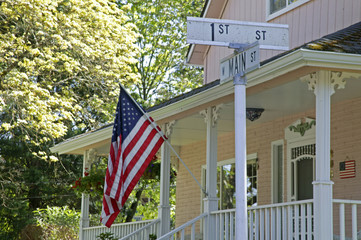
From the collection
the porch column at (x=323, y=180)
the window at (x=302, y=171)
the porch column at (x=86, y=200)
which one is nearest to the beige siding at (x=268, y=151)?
the window at (x=302, y=171)

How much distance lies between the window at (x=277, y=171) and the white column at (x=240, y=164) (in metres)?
7.11

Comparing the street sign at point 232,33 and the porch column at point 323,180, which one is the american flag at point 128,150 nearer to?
the porch column at point 323,180

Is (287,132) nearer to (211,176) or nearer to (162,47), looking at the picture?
(211,176)

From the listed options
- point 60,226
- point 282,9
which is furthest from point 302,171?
point 60,226

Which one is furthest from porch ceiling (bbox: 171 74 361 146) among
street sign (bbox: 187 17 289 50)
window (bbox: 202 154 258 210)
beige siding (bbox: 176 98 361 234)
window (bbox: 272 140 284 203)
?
street sign (bbox: 187 17 289 50)

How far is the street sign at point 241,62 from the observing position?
6.26 metres

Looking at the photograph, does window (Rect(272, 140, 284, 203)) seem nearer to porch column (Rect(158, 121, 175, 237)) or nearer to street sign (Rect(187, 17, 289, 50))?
porch column (Rect(158, 121, 175, 237))

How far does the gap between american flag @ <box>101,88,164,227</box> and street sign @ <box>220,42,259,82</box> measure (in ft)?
15.0

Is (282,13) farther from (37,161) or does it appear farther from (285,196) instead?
(37,161)

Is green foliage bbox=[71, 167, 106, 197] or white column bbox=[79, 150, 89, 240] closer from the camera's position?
green foliage bbox=[71, 167, 106, 197]

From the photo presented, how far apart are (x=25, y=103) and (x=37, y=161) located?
37.6ft

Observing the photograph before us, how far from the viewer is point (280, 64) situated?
8641 mm

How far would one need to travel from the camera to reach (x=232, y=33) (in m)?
6.39

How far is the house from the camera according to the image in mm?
8484
